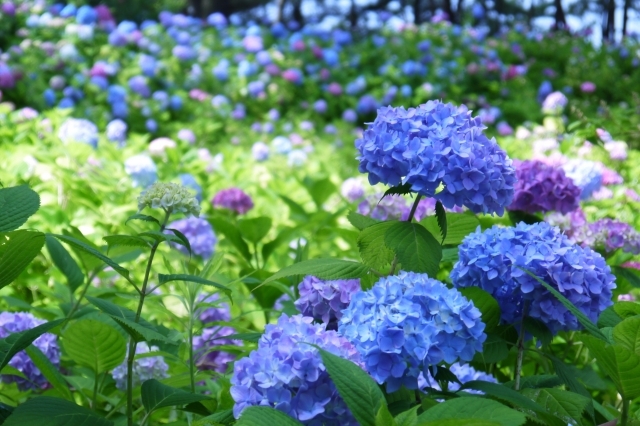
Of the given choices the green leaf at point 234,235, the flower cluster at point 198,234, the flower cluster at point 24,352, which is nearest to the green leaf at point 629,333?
the flower cluster at point 24,352

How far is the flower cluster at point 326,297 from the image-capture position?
1.39 metres

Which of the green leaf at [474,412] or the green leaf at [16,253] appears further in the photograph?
the green leaf at [16,253]

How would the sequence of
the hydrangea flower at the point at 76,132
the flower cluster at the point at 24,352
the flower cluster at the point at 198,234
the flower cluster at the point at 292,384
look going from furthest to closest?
the hydrangea flower at the point at 76,132
the flower cluster at the point at 198,234
the flower cluster at the point at 24,352
the flower cluster at the point at 292,384

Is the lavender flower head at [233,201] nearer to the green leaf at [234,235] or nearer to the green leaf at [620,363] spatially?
the green leaf at [234,235]

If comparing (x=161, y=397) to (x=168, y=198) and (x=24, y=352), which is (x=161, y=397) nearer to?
(x=168, y=198)

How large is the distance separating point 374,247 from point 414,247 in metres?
0.07

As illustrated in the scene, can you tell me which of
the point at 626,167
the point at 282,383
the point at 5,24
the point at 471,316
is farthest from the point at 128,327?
the point at 5,24

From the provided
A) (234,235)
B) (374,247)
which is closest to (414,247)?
(374,247)

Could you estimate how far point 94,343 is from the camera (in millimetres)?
1435

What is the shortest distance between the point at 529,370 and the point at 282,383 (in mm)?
1132

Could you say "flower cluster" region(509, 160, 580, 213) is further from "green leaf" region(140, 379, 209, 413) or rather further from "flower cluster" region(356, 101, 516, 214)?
"green leaf" region(140, 379, 209, 413)

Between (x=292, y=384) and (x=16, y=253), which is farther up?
(x=16, y=253)

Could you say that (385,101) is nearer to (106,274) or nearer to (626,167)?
(626,167)

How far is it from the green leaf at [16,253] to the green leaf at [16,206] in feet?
0.06
